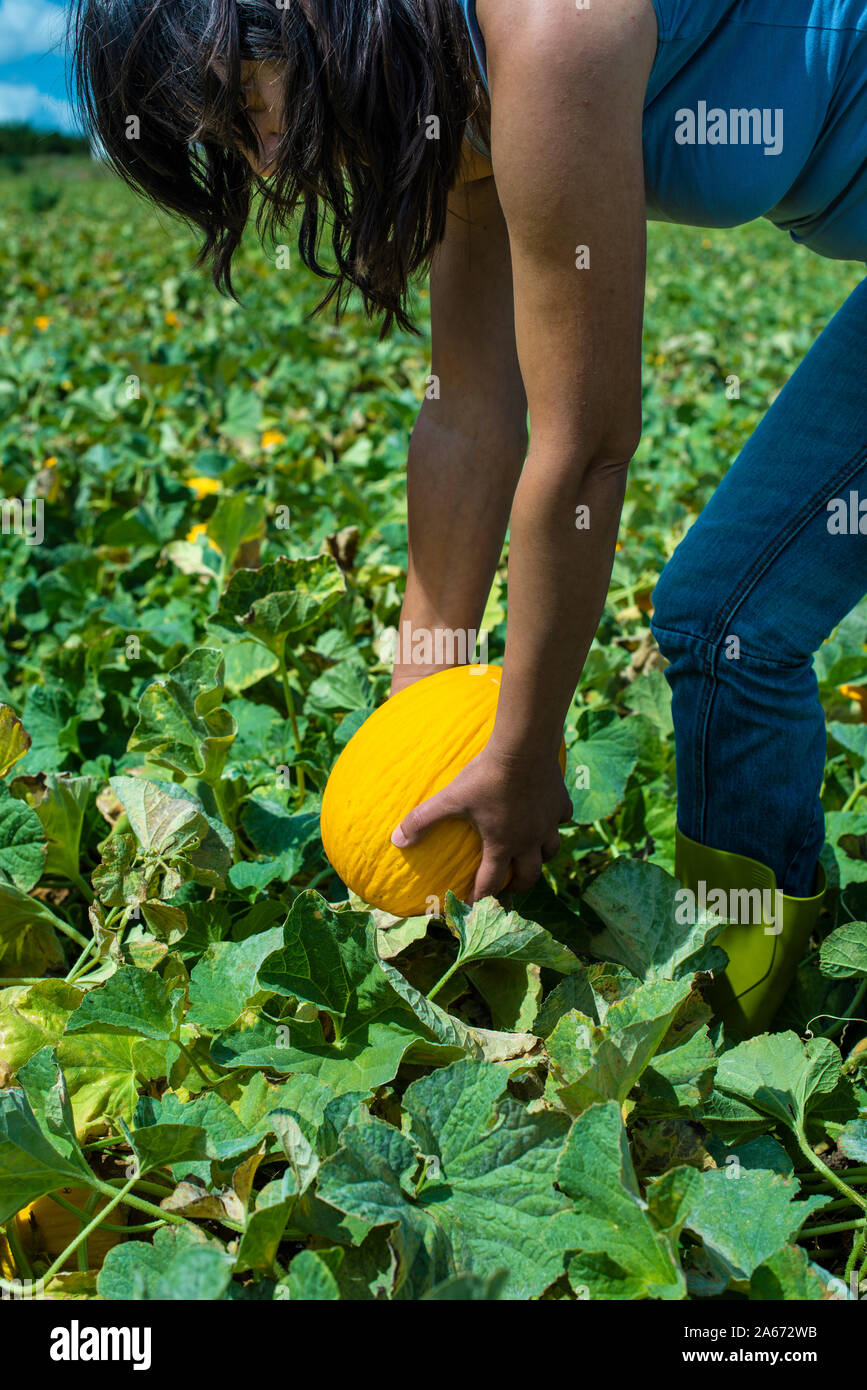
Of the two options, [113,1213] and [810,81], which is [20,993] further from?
[810,81]

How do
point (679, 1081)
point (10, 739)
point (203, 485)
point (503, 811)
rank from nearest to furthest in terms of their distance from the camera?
point (679, 1081), point (503, 811), point (10, 739), point (203, 485)

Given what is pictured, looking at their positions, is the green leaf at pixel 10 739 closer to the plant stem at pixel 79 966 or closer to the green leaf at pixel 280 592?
the plant stem at pixel 79 966

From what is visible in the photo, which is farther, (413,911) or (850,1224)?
(413,911)

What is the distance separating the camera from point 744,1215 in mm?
1101

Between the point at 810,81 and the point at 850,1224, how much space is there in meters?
1.18

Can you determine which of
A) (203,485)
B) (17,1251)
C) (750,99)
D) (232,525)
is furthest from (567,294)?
(203,485)

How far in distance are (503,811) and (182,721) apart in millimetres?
584

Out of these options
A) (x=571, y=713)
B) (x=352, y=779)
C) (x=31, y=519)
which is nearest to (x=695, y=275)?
(x=31, y=519)

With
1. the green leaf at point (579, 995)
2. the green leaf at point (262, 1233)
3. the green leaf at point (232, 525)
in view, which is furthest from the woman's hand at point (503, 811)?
the green leaf at point (232, 525)

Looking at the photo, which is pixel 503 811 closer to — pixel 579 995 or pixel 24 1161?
pixel 579 995

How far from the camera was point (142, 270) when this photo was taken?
8.94 m

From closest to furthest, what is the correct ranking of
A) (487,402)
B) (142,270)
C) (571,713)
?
(487,402), (571,713), (142,270)

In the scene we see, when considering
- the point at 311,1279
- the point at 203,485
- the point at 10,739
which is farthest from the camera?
the point at 203,485

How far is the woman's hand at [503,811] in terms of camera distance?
1.35 m
